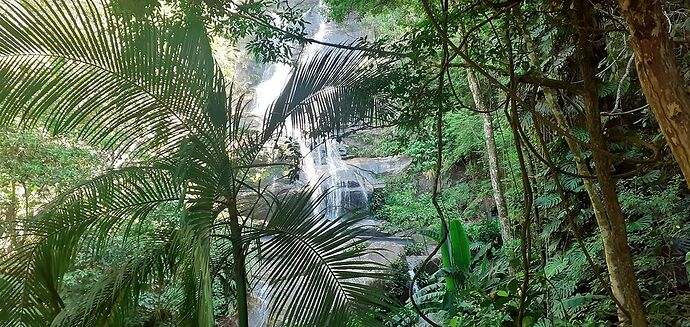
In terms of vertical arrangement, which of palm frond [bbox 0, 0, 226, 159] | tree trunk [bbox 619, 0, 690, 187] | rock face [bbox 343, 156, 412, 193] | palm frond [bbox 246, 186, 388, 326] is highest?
rock face [bbox 343, 156, 412, 193]

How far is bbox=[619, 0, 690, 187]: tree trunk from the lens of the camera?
928mm

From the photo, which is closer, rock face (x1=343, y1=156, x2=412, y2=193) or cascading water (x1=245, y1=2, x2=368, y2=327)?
cascading water (x1=245, y1=2, x2=368, y2=327)

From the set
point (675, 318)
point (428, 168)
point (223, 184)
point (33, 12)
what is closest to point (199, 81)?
point (223, 184)

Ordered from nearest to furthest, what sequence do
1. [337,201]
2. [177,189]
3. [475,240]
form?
[177,189], [475,240], [337,201]

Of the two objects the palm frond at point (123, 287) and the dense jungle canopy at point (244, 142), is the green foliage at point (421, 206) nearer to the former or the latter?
the dense jungle canopy at point (244, 142)

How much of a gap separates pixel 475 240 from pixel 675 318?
4.25 m

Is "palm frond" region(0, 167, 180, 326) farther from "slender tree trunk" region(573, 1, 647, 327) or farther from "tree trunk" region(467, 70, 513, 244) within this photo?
"tree trunk" region(467, 70, 513, 244)

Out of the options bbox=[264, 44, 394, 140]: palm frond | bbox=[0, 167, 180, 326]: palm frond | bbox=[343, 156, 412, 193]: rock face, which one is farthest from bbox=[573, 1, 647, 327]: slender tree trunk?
bbox=[343, 156, 412, 193]: rock face

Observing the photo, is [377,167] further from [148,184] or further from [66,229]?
[66,229]

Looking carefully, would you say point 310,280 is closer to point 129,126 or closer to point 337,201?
point 129,126

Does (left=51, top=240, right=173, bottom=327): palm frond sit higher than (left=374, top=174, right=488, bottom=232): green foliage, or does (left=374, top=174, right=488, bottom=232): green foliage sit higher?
(left=374, top=174, right=488, bottom=232): green foliage

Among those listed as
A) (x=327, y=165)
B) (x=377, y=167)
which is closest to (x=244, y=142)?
(x=377, y=167)

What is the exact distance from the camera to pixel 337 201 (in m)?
9.48

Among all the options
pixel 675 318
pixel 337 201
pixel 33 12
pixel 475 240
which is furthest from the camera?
pixel 337 201
